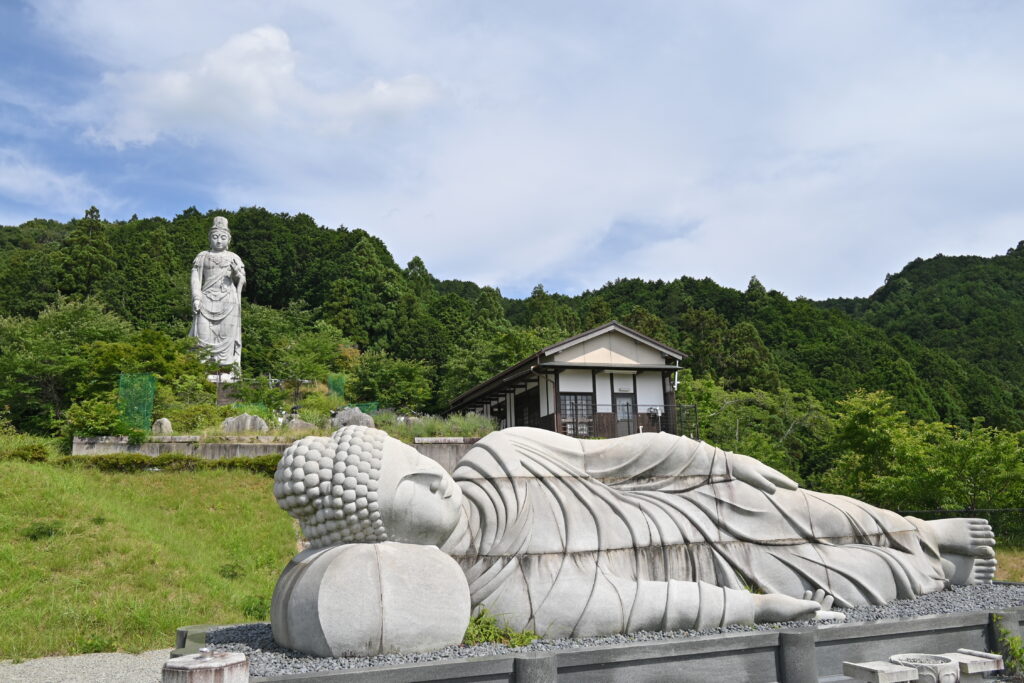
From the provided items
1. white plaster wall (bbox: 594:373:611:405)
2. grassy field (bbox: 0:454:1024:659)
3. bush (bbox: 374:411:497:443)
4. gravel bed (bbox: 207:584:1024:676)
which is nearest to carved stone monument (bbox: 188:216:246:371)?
bush (bbox: 374:411:497:443)

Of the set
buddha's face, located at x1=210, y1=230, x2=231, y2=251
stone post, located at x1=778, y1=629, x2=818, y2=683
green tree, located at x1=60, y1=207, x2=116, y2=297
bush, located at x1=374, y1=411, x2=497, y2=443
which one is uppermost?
green tree, located at x1=60, y1=207, x2=116, y2=297

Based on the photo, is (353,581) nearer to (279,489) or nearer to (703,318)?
(279,489)

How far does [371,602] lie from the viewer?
436 centimetres

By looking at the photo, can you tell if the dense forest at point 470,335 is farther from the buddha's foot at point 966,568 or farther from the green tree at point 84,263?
the buddha's foot at point 966,568

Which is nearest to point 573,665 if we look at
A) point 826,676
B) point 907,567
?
point 826,676

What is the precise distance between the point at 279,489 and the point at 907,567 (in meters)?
5.13

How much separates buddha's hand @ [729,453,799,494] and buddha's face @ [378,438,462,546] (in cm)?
242

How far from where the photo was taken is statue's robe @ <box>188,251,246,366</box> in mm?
25906

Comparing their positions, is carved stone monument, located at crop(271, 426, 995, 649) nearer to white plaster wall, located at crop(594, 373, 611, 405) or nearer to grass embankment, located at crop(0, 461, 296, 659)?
grass embankment, located at crop(0, 461, 296, 659)

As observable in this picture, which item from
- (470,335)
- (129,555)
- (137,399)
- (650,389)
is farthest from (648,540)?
(470,335)

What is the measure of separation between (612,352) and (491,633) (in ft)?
52.8

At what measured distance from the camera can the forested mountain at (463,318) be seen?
3103 cm

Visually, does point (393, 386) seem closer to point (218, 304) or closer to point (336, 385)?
point (336, 385)

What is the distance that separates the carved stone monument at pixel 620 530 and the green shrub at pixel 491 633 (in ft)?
0.29
